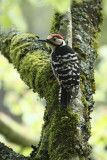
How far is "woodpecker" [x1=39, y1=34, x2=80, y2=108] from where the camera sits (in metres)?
2.27

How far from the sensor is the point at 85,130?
206cm

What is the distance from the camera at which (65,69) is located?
8.48 ft

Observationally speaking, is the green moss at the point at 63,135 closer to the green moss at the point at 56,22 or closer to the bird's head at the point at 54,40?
the bird's head at the point at 54,40

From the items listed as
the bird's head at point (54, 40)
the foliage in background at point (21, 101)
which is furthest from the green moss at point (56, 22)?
the foliage in background at point (21, 101)

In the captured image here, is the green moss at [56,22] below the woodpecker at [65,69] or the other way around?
the other way around

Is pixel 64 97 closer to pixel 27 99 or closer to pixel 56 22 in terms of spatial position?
pixel 56 22

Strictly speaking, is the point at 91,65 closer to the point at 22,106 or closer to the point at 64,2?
the point at 64,2

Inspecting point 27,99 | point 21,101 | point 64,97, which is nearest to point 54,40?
point 64,97

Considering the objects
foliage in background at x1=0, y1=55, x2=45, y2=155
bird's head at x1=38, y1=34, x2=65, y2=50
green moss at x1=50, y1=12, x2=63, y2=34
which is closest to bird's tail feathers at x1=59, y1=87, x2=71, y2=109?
bird's head at x1=38, y1=34, x2=65, y2=50

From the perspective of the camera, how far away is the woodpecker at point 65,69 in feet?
7.45

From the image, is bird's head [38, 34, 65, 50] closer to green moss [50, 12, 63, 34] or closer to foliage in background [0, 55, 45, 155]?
green moss [50, 12, 63, 34]

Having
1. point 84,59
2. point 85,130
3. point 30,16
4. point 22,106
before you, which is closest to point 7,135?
point 84,59

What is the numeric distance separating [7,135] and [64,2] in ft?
8.64

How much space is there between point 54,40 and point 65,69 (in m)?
0.51
